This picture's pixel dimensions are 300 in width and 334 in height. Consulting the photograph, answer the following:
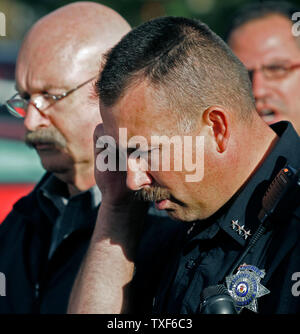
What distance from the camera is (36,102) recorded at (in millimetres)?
3047

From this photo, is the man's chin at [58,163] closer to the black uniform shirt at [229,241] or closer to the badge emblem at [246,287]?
the black uniform shirt at [229,241]

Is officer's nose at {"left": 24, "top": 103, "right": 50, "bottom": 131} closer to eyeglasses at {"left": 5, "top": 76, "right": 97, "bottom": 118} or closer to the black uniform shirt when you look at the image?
eyeglasses at {"left": 5, "top": 76, "right": 97, "bottom": 118}

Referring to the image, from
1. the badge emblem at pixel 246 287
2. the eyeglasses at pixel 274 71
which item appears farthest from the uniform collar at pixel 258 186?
the eyeglasses at pixel 274 71

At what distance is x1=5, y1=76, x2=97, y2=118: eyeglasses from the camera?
118 inches

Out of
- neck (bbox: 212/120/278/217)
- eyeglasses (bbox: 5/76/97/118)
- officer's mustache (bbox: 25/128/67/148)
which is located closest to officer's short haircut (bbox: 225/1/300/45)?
eyeglasses (bbox: 5/76/97/118)

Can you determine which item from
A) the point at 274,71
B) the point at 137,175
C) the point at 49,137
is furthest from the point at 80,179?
the point at 274,71

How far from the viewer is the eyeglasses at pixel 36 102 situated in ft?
9.84

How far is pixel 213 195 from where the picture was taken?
1.98 m

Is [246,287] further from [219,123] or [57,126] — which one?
[57,126]

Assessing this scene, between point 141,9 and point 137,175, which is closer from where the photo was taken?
point 137,175

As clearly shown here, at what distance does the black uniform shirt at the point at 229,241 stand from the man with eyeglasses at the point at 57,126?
90 centimetres

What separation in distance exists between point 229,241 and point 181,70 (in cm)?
63

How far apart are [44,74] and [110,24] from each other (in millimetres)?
479
